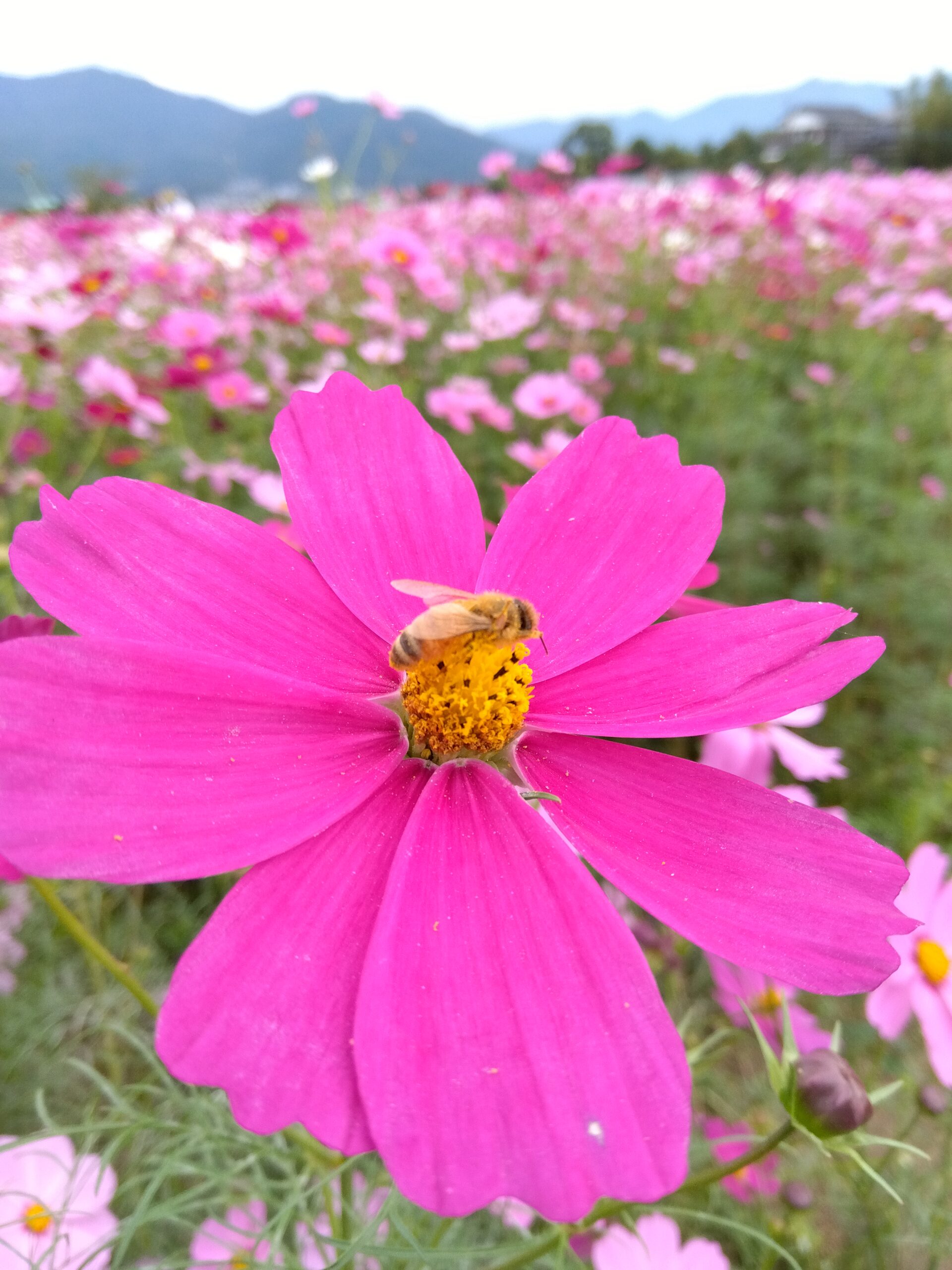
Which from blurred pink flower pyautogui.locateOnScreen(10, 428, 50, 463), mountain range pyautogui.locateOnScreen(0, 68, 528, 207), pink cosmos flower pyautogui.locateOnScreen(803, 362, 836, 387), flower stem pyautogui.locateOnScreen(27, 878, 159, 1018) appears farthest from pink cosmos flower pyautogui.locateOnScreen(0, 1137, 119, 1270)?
pink cosmos flower pyautogui.locateOnScreen(803, 362, 836, 387)

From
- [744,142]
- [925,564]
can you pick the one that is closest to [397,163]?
[925,564]

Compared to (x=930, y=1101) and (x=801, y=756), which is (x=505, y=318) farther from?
(x=930, y=1101)

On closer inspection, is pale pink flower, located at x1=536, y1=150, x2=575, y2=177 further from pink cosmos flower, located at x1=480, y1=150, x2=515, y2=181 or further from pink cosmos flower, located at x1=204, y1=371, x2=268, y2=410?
Answer: pink cosmos flower, located at x1=204, y1=371, x2=268, y2=410

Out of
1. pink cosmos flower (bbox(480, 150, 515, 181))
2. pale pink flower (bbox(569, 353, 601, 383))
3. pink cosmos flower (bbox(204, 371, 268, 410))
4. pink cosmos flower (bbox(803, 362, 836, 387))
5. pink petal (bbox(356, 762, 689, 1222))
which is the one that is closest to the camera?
pink petal (bbox(356, 762, 689, 1222))

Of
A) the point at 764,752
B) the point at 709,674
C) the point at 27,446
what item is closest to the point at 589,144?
the point at 27,446

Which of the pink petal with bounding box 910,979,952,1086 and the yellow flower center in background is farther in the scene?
the pink petal with bounding box 910,979,952,1086

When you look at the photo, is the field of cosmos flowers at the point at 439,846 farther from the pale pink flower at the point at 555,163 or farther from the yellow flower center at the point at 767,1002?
the pale pink flower at the point at 555,163

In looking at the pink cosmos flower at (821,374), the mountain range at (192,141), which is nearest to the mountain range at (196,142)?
the mountain range at (192,141)

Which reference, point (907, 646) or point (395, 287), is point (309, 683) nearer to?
point (907, 646)
